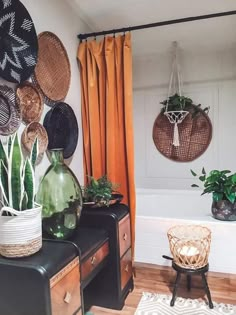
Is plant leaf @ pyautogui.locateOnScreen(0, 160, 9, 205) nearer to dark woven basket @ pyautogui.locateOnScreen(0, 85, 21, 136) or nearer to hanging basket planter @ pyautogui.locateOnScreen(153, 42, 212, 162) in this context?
dark woven basket @ pyautogui.locateOnScreen(0, 85, 21, 136)

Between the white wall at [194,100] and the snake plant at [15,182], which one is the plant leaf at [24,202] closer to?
the snake plant at [15,182]

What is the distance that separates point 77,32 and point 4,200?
1690 mm

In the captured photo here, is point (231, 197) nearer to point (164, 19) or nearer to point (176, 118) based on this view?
point (176, 118)

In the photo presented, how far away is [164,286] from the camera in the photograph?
7.34ft

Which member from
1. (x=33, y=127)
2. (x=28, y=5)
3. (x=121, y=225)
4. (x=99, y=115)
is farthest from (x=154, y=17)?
(x=121, y=225)

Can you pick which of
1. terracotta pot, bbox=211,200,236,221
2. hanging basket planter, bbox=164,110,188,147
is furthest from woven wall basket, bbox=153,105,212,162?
terracotta pot, bbox=211,200,236,221

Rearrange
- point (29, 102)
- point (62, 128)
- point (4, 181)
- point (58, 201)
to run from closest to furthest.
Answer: point (4, 181) < point (58, 201) < point (29, 102) < point (62, 128)

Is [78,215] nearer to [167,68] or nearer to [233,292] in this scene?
[233,292]

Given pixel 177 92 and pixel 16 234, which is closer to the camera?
pixel 16 234

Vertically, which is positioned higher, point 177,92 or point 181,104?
point 177,92

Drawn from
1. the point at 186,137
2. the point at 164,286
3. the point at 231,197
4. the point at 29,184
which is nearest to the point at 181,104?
the point at 186,137

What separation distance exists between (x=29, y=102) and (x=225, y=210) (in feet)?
5.45


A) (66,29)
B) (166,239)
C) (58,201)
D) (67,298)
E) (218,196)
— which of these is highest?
(66,29)

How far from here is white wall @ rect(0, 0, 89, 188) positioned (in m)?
1.87
